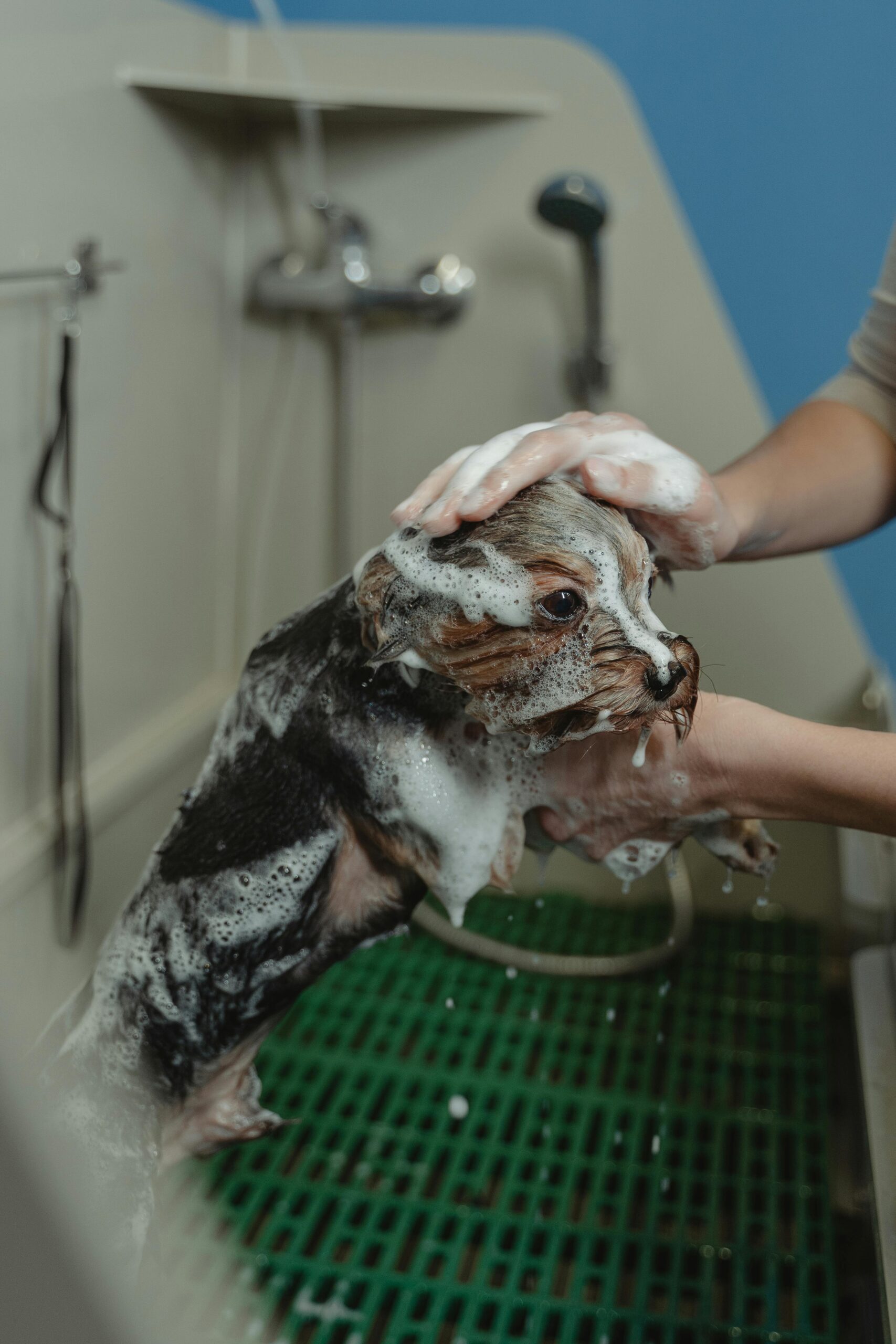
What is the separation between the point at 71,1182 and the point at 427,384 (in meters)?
0.76

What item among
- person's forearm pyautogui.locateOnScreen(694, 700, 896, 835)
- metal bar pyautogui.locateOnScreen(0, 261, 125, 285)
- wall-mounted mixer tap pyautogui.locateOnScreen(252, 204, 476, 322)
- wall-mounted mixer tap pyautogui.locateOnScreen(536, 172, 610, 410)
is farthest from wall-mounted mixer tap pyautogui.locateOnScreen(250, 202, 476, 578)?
person's forearm pyautogui.locateOnScreen(694, 700, 896, 835)

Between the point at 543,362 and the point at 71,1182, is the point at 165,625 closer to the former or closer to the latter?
the point at 543,362

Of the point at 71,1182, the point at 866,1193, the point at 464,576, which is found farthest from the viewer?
the point at 866,1193

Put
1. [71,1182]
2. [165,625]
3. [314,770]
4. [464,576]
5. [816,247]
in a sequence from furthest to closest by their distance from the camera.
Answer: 1. [165,625]
2. [816,247]
3. [314,770]
4. [464,576]
5. [71,1182]

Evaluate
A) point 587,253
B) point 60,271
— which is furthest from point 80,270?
point 587,253

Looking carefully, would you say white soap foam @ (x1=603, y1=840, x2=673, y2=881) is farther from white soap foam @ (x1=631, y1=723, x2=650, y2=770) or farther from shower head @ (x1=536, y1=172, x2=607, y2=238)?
shower head @ (x1=536, y1=172, x2=607, y2=238)

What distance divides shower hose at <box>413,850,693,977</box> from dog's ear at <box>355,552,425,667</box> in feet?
0.75

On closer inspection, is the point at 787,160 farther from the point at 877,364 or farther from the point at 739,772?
the point at 739,772

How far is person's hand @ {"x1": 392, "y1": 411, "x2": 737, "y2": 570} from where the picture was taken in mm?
553

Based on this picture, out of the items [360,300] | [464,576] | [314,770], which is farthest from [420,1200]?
[360,300]

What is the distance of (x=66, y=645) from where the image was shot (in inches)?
42.3

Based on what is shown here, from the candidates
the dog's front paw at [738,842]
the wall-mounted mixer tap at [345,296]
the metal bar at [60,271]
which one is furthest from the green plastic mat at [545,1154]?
→ the metal bar at [60,271]

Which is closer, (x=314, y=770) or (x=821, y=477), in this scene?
(x=314, y=770)

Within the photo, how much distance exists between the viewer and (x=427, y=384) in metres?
0.89
